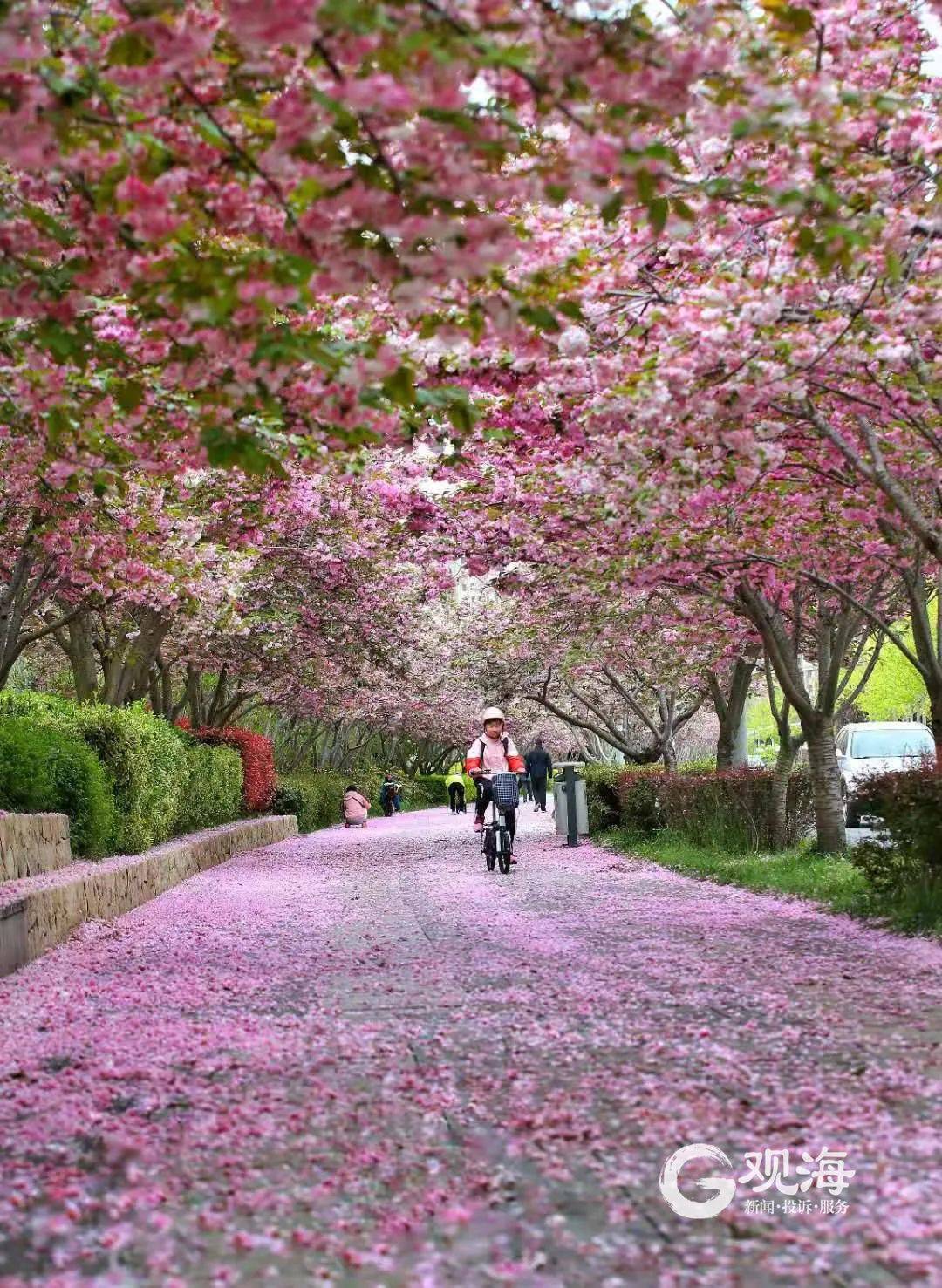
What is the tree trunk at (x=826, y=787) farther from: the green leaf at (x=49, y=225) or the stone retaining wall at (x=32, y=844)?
the green leaf at (x=49, y=225)

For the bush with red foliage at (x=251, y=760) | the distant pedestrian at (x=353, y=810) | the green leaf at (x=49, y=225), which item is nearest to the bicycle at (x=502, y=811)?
the bush with red foliage at (x=251, y=760)

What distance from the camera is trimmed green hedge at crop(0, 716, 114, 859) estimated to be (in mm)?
11938

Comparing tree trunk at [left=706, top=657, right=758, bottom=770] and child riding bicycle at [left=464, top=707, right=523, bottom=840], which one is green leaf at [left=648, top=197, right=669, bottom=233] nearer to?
child riding bicycle at [left=464, top=707, right=523, bottom=840]

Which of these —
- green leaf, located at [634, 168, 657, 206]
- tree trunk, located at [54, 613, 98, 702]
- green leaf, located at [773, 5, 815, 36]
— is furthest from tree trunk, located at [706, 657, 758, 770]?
green leaf, located at [634, 168, 657, 206]

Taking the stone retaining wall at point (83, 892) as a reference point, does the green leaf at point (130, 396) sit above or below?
above

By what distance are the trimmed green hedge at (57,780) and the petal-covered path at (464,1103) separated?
2455mm

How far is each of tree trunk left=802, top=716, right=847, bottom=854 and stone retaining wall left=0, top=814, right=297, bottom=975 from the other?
7058 millimetres

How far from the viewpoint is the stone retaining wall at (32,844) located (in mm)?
10070

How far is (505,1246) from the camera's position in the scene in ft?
11.4

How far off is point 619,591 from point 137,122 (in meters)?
11.4

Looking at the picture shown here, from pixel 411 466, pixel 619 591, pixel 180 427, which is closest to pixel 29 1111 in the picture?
pixel 180 427

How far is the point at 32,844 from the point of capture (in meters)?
10.8

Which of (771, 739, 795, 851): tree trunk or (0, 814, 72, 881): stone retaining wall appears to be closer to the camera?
(0, 814, 72, 881): stone retaining wall

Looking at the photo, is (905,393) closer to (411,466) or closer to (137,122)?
(137,122)
